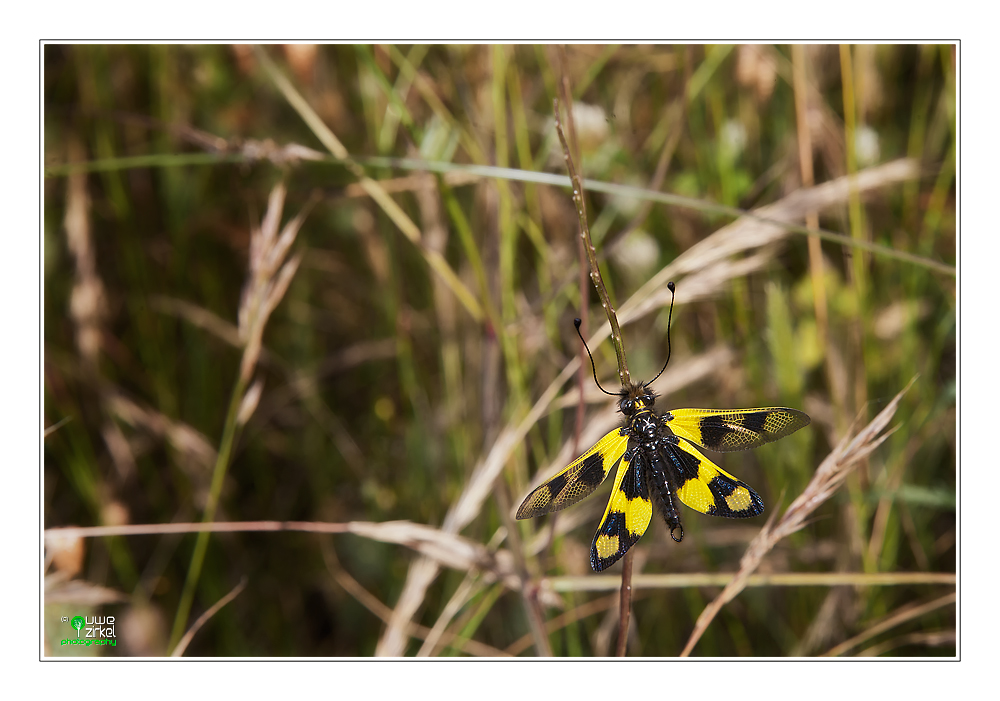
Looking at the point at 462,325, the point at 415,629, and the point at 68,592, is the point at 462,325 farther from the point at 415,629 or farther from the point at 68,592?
the point at 68,592

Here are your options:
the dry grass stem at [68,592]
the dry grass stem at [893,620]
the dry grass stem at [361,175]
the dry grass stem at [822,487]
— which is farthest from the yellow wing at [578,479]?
the dry grass stem at [68,592]

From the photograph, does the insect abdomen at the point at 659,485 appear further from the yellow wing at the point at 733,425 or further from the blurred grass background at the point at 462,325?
the blurred grass background at the point at 462,325

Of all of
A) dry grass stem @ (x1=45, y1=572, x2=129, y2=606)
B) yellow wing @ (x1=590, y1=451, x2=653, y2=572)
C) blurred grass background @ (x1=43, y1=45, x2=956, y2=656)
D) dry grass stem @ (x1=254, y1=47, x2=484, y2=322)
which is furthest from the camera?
blurred grass background @ (x1=43, y1=45, x2=956, y2=656)

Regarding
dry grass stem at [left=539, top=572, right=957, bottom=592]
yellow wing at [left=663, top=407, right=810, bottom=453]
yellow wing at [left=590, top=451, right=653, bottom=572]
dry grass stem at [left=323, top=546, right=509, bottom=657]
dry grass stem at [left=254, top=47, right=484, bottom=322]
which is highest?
dry grass stem at [left=254, top=47, right=484, bottom=322]

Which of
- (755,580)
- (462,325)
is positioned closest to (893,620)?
(755,580)

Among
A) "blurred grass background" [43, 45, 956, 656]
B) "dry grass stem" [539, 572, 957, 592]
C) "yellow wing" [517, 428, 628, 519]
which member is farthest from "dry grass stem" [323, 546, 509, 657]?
"yellow wing" [517, 428, 628, 519]

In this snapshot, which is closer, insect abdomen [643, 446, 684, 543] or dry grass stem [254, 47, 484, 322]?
insect abdomen [643, 446, 684, 543]

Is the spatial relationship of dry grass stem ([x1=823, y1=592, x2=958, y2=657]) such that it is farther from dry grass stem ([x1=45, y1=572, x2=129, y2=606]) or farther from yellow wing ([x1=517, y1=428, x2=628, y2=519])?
dry grass stem ([x1=45, y1=572, x2=129, y2=606])
